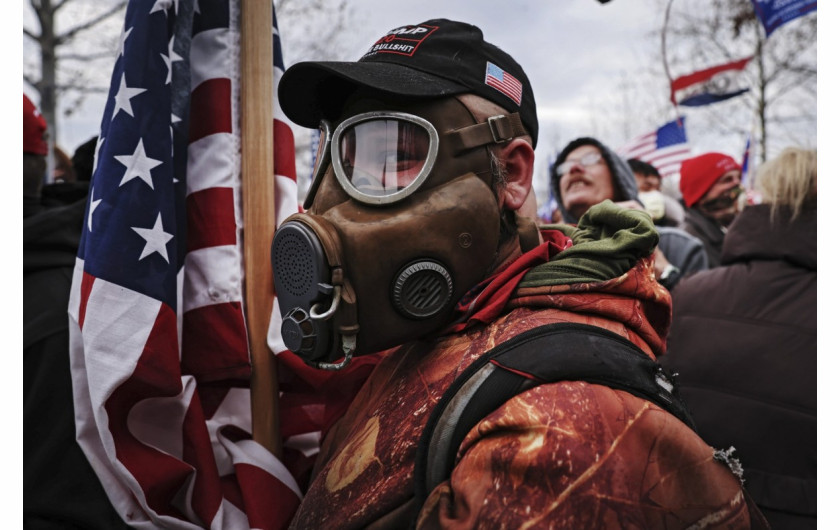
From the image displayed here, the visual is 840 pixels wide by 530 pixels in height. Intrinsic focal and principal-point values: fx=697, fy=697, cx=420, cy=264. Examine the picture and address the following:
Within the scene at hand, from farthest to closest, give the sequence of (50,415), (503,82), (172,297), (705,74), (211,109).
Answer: (705,74)
(211,109)
(50,415)
(172,297)
(503,82)

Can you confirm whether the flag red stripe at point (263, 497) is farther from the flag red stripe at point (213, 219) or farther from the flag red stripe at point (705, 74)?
the flag red stripe at point (705, 74)

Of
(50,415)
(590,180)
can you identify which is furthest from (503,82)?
(590,180)

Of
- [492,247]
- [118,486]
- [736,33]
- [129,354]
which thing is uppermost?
[736,33]

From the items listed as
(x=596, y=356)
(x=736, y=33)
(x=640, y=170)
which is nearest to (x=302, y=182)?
(x=736, y=33)

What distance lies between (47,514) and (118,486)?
0.94 feet

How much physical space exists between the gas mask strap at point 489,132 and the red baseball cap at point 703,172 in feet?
18.9

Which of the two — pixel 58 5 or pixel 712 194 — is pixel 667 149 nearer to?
pixel 712 194

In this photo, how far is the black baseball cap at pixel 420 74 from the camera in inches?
70.4

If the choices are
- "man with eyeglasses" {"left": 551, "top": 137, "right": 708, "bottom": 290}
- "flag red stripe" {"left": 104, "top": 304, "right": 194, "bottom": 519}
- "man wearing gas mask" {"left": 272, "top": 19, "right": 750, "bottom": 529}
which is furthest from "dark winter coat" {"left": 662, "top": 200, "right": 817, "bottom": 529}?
"flag red stripe" {"left": 104, "top": 304, "right": 194, "bottom": 519}

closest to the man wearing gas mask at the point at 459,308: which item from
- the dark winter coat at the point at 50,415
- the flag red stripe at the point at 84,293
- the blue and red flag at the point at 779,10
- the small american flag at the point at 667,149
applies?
the flag red stripe at the point at 84,293

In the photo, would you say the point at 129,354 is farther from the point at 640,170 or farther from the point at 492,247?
the point at 640,170

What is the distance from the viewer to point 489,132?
183 centimetres

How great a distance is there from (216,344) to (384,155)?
926 mm

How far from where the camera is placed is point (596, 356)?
1.50m
